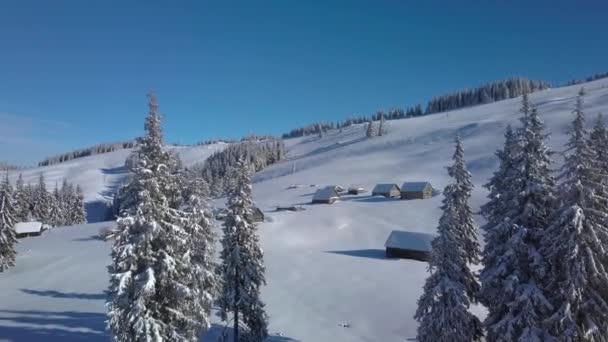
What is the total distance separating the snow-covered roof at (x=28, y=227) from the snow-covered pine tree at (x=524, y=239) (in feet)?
273

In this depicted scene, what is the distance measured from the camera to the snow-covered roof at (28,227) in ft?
257

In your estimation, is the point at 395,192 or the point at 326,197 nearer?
the point at 326,197

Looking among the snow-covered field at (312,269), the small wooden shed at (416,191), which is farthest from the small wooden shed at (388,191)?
the small wooden shed at (416,191)

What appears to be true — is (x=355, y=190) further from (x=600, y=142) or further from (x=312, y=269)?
(x=600, y=142)

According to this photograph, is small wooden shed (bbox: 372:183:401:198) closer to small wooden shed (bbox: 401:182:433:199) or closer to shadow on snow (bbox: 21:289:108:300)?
small wooden shed (bbox: 401:182:433:199)

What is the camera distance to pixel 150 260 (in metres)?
17.7

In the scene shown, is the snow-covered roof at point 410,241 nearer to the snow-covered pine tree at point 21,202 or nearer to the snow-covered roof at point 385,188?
the snow-covered roof at point 385,188

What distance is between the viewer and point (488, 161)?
111438 millimetres

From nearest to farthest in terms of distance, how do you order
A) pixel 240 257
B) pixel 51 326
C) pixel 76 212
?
pixel 240 257, pixel 51 326, pixel 76 212

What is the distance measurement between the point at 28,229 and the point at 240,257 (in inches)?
2726

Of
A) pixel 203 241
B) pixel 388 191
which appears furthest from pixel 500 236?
pixel 388 191

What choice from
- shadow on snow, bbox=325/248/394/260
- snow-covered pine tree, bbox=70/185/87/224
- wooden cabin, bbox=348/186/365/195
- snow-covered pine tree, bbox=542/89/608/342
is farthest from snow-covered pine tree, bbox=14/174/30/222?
snow-covered pine tree, bbox=542/89/608/342

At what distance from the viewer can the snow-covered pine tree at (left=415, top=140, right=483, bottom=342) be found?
21609mm

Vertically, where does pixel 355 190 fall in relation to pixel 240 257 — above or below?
below
